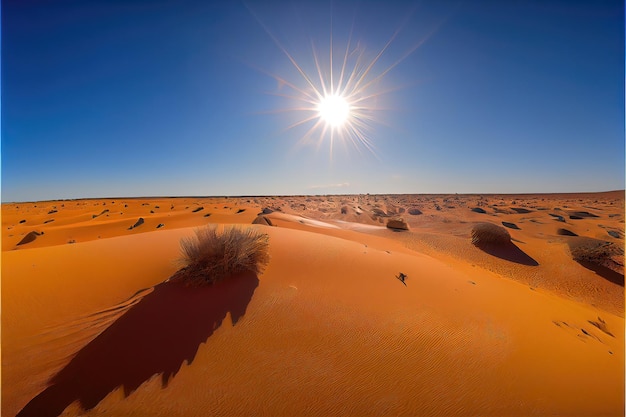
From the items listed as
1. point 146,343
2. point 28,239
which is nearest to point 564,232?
point 146,343

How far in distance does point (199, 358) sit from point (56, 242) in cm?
1777

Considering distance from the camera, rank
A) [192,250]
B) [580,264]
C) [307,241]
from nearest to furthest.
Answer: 1. [192,250]
2. [307,241]
3. [580,264]

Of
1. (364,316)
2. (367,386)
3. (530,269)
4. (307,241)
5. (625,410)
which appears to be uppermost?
(307,241)

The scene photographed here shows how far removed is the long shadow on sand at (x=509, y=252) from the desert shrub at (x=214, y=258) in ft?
36.4

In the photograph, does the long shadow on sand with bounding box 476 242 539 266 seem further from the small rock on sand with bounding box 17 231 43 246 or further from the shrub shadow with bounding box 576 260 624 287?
the small rock on sand with bounding box 17 231 43 246

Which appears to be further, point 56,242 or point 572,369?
point 56,242

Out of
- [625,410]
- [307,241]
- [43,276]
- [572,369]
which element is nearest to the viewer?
[625,410]

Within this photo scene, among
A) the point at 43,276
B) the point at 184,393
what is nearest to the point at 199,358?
the point at 184,393

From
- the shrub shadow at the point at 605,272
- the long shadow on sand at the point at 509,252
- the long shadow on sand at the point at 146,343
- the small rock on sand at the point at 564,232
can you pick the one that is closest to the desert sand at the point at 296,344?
the long shadow on sand at the point at 146,343

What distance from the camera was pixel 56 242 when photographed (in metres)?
13.6

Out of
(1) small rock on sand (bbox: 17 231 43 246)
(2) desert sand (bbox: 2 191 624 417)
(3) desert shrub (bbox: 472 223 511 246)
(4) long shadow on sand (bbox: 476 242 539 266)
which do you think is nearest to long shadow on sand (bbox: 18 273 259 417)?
(2) desert sand (bbox: 2 191 624 417)

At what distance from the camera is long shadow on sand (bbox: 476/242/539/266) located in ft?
31.8

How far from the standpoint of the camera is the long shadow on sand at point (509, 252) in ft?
31.8

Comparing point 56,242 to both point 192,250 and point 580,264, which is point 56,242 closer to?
point 192,250
